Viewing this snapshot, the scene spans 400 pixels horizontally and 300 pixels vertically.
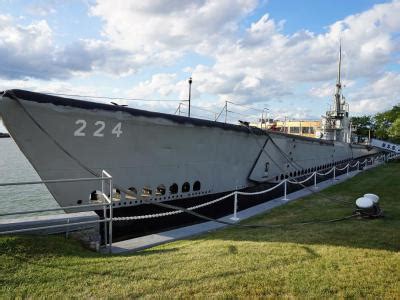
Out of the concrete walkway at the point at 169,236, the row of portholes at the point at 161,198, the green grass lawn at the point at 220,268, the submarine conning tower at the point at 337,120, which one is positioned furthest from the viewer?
the submarine conning tower at the point at 337,120

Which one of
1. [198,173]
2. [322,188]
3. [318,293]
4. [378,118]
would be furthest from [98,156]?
[378,118]

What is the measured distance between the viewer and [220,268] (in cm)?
440

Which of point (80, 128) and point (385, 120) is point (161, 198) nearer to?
point (80, 128)

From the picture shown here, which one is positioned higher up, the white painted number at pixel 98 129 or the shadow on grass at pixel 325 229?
the white painted number at pixel 98 129

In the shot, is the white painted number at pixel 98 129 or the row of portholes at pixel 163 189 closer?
the white painted number at pixel 98 129

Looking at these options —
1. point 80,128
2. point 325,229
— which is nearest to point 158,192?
point 80,128

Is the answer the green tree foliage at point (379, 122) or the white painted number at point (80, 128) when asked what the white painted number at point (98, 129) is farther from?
the green tree foliage at point (379, 122)

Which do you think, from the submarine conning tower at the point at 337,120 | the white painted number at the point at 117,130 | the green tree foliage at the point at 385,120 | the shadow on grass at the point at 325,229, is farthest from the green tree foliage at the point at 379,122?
the white painted number at the point at 117,130

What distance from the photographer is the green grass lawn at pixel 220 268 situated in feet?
12.3

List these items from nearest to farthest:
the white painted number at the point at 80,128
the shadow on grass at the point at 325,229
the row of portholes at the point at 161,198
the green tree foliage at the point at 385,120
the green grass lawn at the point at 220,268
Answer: the green grass lawn at the point at 220,268 → the shadow on grass at the point at 325,229 → the white painted number at the point at 80,128 → the row of portholes at the point at 161,198 → the green tree foliage at the point at 385,120

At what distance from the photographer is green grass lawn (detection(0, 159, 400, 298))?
376 cm

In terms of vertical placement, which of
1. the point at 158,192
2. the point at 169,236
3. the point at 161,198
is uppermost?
the point at 158,192

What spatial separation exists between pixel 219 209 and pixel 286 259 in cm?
544

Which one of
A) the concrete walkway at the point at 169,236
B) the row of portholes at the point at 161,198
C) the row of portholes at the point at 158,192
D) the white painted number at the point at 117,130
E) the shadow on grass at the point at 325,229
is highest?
the white painted number at the point at 117,130
